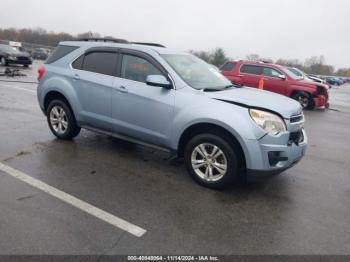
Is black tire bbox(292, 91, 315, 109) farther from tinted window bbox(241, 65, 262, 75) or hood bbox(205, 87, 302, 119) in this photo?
hood bbox(205, 87, 302, 119)

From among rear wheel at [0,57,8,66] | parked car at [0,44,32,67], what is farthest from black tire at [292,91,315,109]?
rear wheel at [0,57,8,66]

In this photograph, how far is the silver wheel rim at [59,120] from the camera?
576cm

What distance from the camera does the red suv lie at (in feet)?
43.0

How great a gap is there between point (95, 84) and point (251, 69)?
9968mm

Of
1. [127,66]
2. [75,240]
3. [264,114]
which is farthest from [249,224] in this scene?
[127,66]

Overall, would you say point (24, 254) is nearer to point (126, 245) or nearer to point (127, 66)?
point (126, 245)

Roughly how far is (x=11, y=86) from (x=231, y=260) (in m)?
12.6

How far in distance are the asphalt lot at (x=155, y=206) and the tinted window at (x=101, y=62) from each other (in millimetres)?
1379

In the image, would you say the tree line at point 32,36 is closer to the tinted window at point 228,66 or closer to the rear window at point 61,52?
the tinted window at point 228,66

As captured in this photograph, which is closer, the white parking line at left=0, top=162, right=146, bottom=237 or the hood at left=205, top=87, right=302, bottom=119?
the white parking line at left=0, top=162, right=146, bottom=237

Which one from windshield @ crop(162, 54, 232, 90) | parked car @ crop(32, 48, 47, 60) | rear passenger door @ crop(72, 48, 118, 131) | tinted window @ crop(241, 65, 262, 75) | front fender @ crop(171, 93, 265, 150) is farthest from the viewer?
parked car @ crop(32, 48, 47, 60)

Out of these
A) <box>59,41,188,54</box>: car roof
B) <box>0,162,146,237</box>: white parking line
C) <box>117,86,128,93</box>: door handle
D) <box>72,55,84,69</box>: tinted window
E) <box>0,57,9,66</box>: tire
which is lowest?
<box>0,162,146,237</box>: white parking line

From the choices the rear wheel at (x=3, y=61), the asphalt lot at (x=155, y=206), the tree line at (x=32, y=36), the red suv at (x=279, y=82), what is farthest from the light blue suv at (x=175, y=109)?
the tree line at (x=32, y=36)

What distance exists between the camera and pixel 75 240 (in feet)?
9.58
